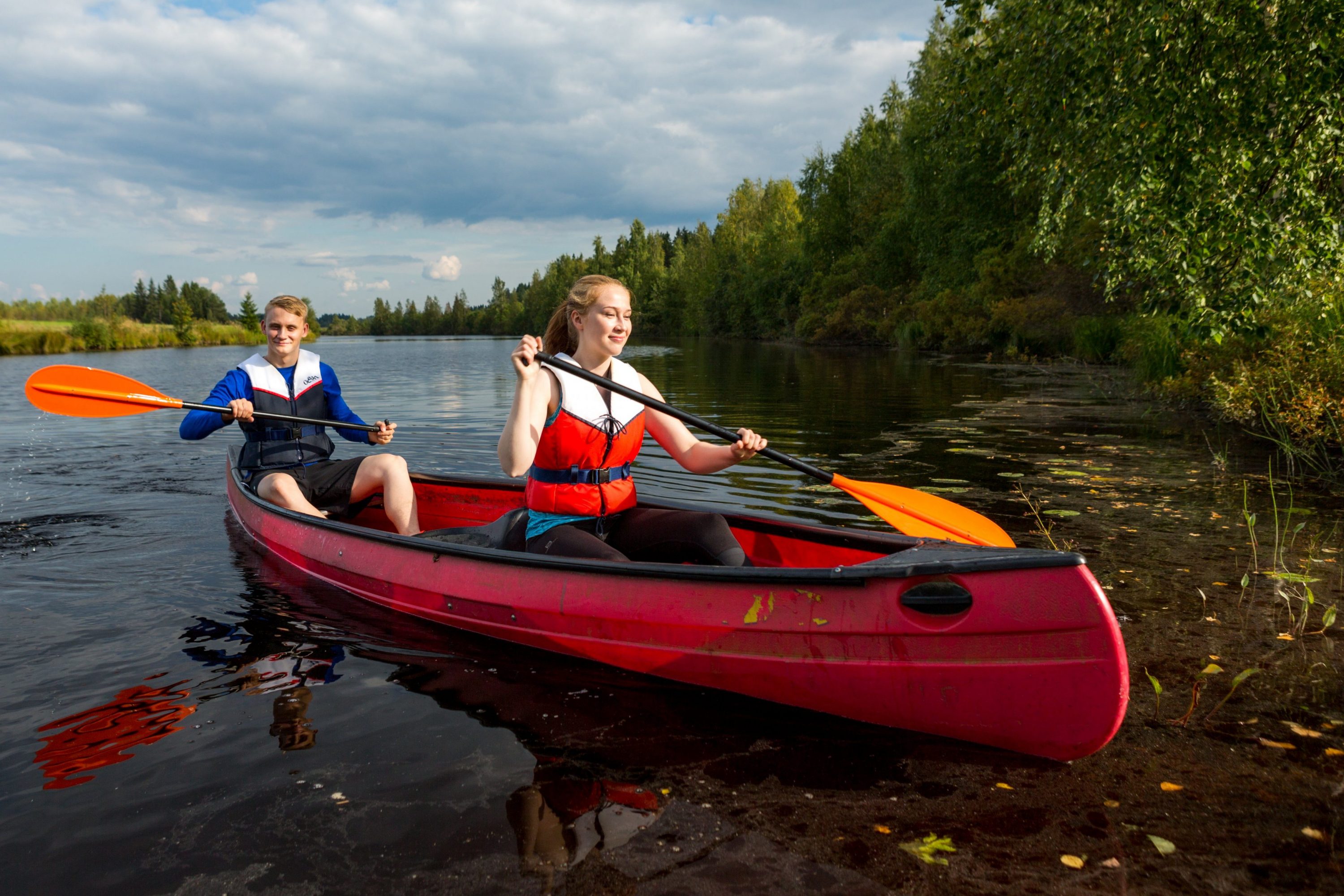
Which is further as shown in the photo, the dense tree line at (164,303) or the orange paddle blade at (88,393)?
the dense tree line at (164,303)

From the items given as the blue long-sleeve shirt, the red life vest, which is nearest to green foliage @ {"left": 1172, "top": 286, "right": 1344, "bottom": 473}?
the red life vest

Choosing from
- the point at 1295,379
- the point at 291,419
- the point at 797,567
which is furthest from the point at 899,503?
the point at 1295,379

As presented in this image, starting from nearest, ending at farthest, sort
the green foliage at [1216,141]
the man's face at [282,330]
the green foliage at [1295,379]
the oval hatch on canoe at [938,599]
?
the oval hatch on canoe at [938,599], the man's face at [282,330], the green foliage at [1295,379], the green foliage at [1216,141]

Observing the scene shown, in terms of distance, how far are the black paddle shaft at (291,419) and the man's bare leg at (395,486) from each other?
284mm

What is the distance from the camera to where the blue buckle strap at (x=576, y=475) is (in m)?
3.86

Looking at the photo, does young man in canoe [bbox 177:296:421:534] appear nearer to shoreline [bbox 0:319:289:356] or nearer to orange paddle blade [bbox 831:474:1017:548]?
orange paddle blade [bbox 831:474:1017:548]

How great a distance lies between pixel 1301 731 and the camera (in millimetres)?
2871

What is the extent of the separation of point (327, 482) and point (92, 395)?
6.10 feet

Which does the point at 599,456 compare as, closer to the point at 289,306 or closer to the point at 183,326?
the point at 289,306

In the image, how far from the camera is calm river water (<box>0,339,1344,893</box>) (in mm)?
2305

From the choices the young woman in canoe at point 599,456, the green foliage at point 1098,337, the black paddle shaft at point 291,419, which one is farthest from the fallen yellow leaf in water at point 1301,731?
the green foliage at point 1098,337

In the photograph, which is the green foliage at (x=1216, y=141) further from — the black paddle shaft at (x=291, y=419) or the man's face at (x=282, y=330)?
the man's face at (x=282, y=330)

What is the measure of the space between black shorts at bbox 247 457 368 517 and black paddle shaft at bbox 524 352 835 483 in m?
2.42

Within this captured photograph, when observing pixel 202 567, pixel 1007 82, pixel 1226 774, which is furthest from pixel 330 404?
pixel 1007 82
